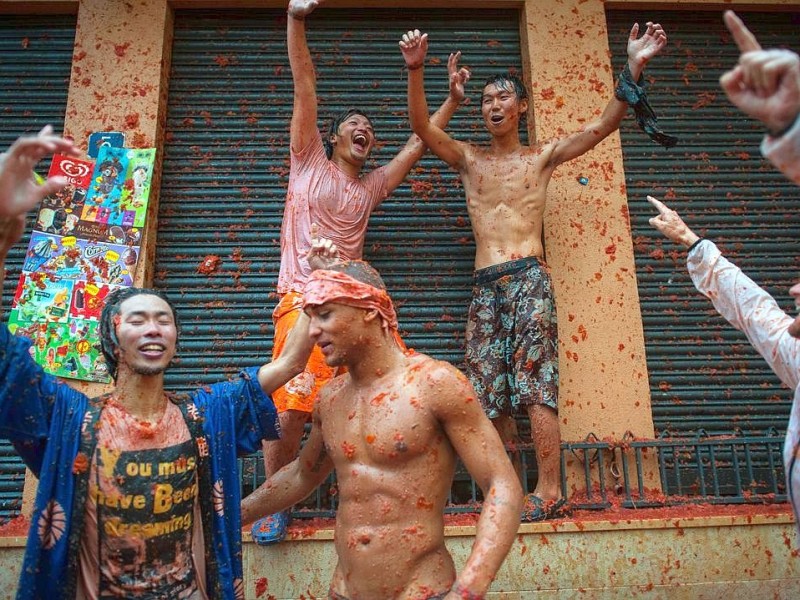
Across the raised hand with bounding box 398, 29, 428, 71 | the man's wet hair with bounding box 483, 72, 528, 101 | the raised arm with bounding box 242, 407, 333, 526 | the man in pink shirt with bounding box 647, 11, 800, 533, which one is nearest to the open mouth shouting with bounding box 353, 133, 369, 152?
the raised hand with bounding box 398, 29, 428, 71

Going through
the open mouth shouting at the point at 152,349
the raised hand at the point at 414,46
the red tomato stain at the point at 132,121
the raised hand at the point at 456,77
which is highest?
the red tomato stain at the point at 132,121

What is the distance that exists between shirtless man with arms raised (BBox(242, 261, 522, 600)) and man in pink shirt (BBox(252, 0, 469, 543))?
1.27 meters

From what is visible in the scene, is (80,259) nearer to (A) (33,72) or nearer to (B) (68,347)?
(B) (68,347)

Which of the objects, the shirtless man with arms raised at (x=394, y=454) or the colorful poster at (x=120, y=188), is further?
the colorful poster at (x=120, y=188)

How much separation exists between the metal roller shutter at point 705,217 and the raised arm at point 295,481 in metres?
3.06

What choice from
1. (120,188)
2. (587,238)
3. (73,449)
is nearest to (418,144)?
(587,238)

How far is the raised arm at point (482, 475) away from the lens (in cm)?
243

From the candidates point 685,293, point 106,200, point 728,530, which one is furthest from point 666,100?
point 106,200

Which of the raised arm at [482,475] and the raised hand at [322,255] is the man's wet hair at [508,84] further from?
the raised arm at [482,475]

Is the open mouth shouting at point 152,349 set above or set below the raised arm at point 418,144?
→ below

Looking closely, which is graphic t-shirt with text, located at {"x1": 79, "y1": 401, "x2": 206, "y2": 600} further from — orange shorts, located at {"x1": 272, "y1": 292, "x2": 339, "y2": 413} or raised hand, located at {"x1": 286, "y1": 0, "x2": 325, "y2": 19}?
raised hand, located at {"x1": 286, "y1": 0, "x2": 325, "y2": 19}

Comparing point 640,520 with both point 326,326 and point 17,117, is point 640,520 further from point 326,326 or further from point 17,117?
point 17,117

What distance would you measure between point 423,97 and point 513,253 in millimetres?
1141

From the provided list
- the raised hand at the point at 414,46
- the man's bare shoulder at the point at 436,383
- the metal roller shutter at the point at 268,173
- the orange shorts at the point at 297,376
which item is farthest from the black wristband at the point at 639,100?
the man's bare shoulder at the point at 436,383
